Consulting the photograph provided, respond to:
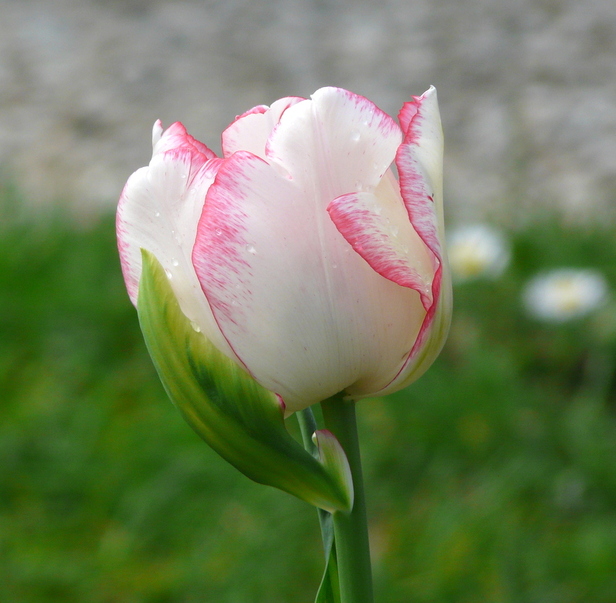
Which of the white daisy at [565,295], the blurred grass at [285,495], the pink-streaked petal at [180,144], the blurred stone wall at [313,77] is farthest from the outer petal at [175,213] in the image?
the blurred stone wall at [313,77]

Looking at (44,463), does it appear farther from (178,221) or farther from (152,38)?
(152,38)

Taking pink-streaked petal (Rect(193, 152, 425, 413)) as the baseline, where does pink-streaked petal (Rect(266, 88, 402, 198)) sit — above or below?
above

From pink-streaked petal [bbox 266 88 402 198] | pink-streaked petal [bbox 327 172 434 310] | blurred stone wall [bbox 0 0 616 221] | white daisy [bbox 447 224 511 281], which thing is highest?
blurred stone wall [bbox 0 0 616 221]

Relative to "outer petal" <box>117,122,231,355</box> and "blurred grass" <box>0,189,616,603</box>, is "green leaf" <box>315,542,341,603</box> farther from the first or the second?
"blurred grass" <box>0,189,616,603</box>

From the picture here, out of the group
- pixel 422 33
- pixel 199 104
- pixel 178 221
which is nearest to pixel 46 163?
pixel 199 104

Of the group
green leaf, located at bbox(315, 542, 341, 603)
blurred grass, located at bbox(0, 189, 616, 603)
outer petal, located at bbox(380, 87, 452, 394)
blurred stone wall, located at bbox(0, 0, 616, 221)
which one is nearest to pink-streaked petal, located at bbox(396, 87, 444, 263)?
outer petal, located at bbox(380, 87, 452, 394)

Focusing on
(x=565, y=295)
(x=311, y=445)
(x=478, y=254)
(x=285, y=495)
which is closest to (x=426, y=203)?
(x=311, y=445)
